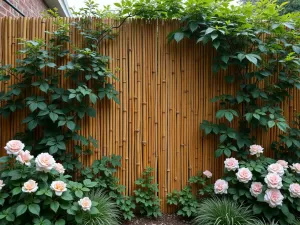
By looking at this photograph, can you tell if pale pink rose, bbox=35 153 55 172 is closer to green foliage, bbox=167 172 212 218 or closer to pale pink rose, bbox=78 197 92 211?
pale pink rose, bbox=78 197 92 211

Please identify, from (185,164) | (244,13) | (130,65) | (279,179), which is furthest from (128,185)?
(244,13)

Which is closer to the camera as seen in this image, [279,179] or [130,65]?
[279,179]

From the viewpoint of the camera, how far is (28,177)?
1.77 meters

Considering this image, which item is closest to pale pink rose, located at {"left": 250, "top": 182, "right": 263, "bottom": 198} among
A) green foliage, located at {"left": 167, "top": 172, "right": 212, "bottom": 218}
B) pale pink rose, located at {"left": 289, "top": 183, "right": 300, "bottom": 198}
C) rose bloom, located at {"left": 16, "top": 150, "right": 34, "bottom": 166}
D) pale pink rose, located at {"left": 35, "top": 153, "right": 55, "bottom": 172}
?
pale pink rose, located at {"left": 289, "top": 183, "right": 300, "bottom": 198}

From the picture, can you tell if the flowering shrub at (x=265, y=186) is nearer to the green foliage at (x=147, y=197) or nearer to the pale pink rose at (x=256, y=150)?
the pale pink rose at (x=256, y=150)

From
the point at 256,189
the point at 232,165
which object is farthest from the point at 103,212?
the point at 256,189

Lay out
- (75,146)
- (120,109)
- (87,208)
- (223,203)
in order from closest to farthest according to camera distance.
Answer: (87,208), (223,203), (75,146), (120,109)

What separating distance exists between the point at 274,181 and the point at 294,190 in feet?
0.73

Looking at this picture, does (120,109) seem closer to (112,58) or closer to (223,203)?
(112,58)

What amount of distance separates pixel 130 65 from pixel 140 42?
290mm

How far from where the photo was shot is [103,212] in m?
1.99

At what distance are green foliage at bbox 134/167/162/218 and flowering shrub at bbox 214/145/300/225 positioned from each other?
0.65 m

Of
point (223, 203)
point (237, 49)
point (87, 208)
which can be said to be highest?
point (237, 49)

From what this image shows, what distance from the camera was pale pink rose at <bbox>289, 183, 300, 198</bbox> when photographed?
6.64ft
